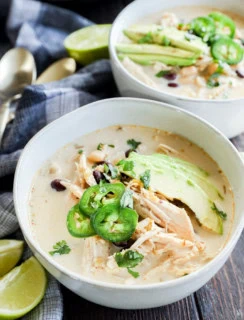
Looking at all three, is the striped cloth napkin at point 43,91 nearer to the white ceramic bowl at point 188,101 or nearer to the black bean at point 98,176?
the white ceramic bowl at point 188,101

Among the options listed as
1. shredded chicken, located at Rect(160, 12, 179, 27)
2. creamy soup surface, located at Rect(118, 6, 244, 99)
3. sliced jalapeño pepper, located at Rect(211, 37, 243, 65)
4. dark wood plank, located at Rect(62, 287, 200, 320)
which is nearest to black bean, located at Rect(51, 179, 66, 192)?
dark wood plank, located at Rect(62, 287, 200, 320)

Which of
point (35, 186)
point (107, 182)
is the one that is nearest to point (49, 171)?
point (35, 186)

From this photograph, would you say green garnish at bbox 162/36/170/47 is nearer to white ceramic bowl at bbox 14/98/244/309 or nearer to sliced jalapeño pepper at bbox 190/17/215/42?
sliced jalapeño pepper at bbox 190/17/215/42

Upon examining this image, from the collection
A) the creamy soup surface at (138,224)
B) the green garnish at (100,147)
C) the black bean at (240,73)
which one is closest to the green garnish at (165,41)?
the black bean at (240,73)

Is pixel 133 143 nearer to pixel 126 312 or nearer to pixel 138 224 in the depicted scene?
pixel 138 224

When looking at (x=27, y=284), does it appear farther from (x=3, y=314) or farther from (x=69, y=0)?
(x=69, y=0)

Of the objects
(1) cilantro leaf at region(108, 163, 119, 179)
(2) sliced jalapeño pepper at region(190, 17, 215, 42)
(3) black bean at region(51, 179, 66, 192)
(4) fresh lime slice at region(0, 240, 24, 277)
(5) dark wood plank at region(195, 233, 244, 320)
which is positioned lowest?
(5) dark wood plank at region(195, 233, 244, 320)

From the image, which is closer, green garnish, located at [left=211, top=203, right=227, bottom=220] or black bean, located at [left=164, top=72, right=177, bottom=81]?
green garnish, located at [left=211, top=203, right=227, bottom=220]
